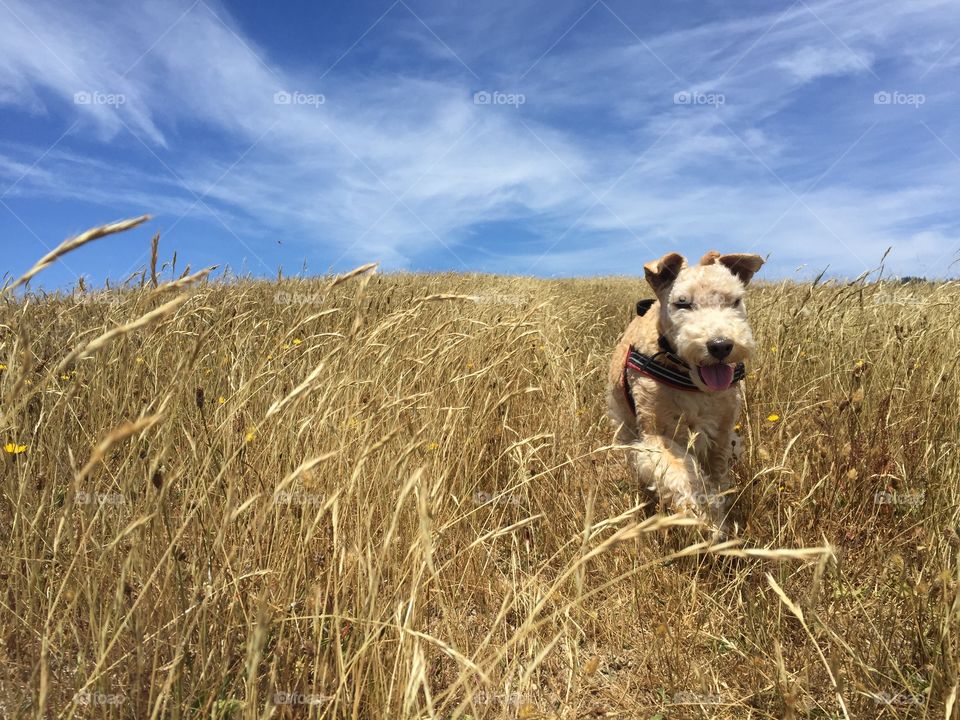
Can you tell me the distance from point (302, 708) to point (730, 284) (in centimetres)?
331

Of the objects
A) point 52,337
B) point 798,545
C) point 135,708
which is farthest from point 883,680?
point 52,337

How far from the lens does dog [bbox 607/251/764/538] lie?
11.3ft

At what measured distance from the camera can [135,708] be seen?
5.09 ft

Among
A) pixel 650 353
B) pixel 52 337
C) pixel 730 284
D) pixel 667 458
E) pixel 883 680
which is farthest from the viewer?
pixel 52 337

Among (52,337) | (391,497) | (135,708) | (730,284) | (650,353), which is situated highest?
(52,337)

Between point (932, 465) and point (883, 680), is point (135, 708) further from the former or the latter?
point (932, 465)

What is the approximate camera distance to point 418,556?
1.72 metres
